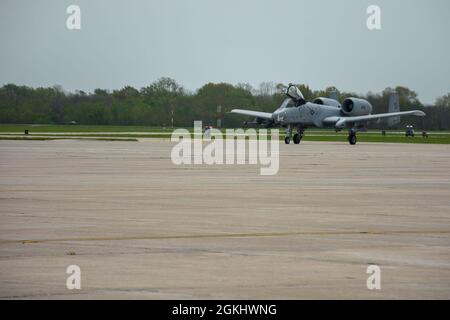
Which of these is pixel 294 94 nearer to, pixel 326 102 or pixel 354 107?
pixel 326 102

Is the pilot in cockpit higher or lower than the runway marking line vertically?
higher

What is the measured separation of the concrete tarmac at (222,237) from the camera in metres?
11.6

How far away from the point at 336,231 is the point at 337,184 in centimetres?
1202

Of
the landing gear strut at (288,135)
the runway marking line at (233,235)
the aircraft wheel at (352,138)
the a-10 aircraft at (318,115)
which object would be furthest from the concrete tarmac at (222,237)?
the a-10 aircraft at (318,115)

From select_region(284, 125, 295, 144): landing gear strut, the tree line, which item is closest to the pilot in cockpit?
select_region(284, 125, 295, 144): landing gear strut

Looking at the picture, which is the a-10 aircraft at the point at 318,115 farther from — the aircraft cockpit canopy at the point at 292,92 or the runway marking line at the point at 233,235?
the runway marking line at the point at 233,235

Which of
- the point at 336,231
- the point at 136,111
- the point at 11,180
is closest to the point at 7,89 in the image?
the point at 136,111

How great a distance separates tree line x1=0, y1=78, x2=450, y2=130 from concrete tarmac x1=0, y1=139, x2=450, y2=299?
95826mm

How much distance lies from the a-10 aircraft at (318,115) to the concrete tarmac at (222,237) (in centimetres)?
4810

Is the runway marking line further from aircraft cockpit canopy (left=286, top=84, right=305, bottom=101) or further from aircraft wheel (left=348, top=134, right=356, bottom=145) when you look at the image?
aircraft cockpit canopy (left=286, top=84, right=305, bottom=101)

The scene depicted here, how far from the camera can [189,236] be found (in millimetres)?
16016

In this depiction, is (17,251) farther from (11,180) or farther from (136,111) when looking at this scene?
(136,111)

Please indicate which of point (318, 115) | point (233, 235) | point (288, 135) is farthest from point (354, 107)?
point (233, 235)

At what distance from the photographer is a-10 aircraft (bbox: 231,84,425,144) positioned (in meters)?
79.3
